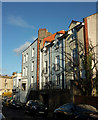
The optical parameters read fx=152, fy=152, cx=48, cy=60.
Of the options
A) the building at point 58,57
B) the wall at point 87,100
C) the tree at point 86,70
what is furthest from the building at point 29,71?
the wall at point 87,100

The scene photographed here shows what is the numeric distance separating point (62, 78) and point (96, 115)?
11652mm

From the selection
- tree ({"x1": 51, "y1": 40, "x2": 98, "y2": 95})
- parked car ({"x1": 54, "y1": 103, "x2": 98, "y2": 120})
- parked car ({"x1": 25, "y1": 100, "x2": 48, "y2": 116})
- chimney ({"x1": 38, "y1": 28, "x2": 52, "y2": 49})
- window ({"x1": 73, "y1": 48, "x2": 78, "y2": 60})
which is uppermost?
chimney ({"x1": 38, "y1": 28, "x2": 52, "y2": 49})

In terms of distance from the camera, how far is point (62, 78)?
66.6ft

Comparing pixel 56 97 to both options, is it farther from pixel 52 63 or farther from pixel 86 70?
pixel 52 63

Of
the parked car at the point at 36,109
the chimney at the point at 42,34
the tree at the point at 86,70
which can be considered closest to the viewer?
the parked car at the point at 36,109

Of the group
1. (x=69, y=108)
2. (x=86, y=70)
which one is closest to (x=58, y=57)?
(x=86, y=70)

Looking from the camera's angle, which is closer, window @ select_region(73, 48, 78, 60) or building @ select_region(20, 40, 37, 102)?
window @ select_region(73, 48, 78, 60)

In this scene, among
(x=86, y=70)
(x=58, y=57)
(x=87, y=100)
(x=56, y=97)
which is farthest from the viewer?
(x=58, y=57)

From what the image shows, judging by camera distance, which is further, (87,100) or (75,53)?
(75,53)

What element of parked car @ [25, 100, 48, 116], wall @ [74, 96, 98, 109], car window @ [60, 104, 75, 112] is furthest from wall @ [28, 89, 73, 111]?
car window @ [60, 104, 75, 112]

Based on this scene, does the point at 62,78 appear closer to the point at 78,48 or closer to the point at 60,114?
the point at 78,48

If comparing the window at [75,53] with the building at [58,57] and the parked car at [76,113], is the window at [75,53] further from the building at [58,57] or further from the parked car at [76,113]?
the parked car at [76,113]

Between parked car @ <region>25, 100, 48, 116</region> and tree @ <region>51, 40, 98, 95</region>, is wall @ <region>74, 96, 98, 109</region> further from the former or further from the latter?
parked car @ <region>25, 100, 48, 116</region>

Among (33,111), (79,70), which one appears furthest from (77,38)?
(33,111)
